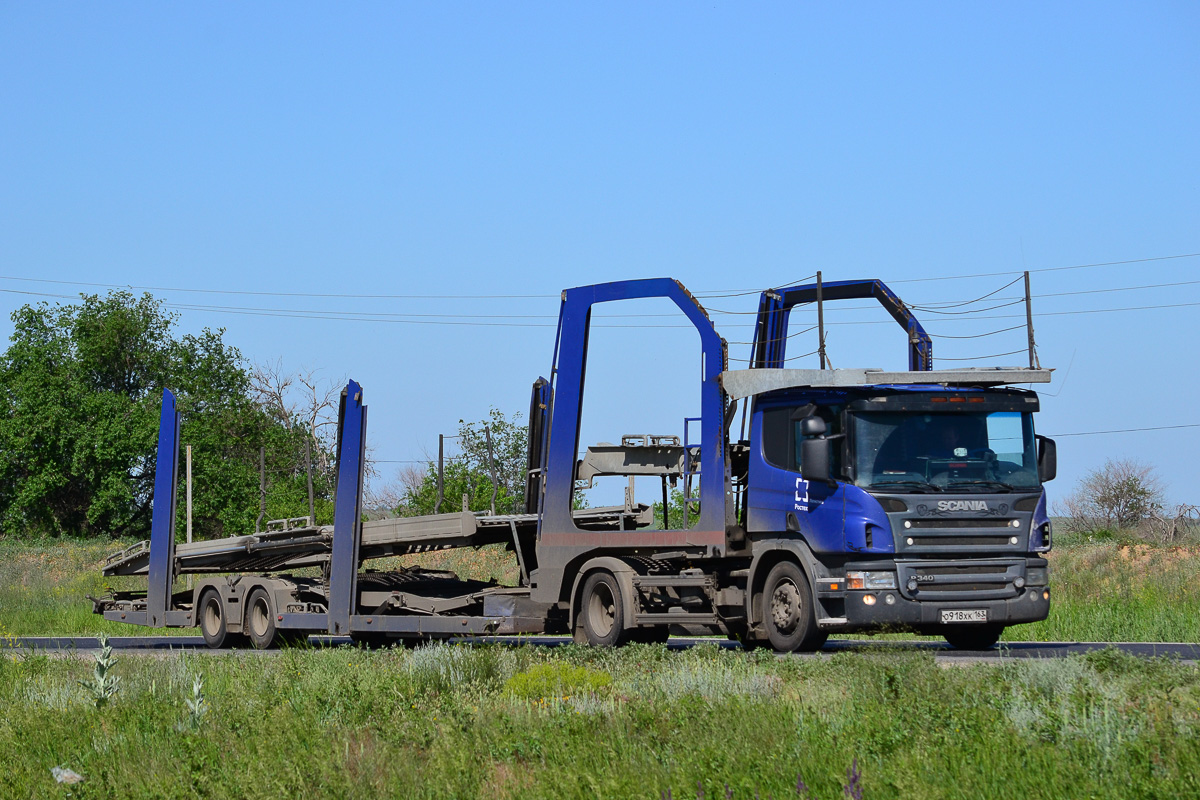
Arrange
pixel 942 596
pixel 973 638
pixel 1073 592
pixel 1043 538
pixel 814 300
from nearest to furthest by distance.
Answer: pixel 942 596 < pixel 1043 538 < pixel 973 638 < pixel 814 300 < pixel 1073 592

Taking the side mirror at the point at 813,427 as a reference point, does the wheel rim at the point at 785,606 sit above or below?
below

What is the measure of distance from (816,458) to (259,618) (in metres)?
8.97

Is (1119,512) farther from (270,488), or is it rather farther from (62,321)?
(62,321)

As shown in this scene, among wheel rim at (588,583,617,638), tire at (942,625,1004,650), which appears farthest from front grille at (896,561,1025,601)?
wheel rim at (588,583,617,638)

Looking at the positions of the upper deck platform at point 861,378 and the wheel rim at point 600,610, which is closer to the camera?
the upper deck platform at point 861,378

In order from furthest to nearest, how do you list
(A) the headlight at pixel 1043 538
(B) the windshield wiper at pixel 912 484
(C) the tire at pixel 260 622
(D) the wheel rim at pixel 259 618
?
1. (D) the wheel rim at pixel 259 618
2. (C) the tire at pixel 260 622
3. (A) the headlight at pixel 1043 538
4. (B) the windshield wiper at pixel 912 484

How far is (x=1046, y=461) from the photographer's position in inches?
547

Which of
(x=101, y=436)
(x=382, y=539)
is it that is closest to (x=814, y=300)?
(x=382, y=539)

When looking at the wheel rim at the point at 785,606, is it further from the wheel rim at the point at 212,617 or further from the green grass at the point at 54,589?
the green grass at the point at 54,589

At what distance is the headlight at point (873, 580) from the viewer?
42.7ft

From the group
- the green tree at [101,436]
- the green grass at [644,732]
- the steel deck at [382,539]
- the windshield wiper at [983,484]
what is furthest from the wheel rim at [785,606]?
the green tree at [101,436]

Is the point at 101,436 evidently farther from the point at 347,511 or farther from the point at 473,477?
the point at 347,511

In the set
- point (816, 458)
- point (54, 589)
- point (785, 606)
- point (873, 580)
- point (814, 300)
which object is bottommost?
point (54, 589)

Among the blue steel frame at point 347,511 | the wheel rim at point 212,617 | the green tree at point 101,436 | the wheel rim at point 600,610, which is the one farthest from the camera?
the green tree at point 101,436
